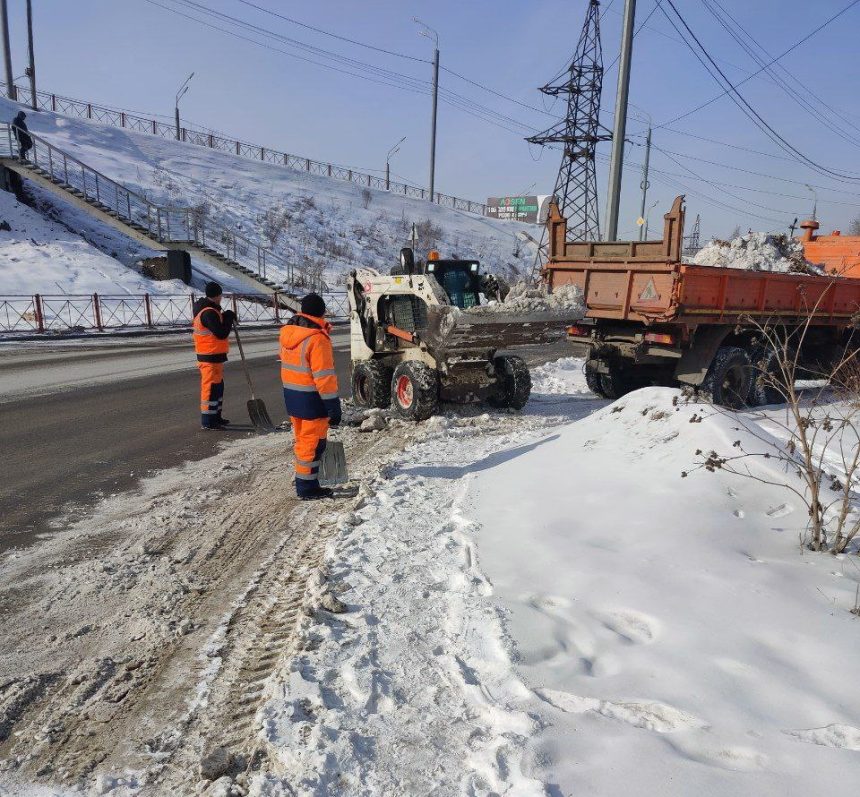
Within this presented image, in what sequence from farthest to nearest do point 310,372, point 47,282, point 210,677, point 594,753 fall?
point 47,282 → point 310,372 → point 210,677 → point 594,753

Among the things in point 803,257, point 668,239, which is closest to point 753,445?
point 668,239

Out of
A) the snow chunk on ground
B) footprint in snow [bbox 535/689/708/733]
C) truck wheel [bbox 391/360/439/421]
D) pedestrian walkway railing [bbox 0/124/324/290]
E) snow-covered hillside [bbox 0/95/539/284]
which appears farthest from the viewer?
snow-covered hillside [bbox 0/95/539/284]

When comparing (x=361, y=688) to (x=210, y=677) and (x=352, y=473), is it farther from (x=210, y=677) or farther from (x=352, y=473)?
(x=352, y=473)

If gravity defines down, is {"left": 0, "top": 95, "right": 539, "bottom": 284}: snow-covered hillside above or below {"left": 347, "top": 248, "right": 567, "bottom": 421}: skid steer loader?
above

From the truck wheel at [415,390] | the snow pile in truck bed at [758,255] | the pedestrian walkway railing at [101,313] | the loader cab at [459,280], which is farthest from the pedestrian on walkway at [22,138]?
the snow pile in truck bed at [758,255]

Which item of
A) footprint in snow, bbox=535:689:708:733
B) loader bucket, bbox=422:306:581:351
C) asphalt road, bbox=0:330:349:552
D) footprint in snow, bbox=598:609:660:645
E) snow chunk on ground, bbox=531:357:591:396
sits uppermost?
loader bucket, bbox=422:306:581:351

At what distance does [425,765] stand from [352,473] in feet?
13.8

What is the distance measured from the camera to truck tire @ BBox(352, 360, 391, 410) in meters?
9.30

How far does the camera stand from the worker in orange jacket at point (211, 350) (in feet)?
27.2

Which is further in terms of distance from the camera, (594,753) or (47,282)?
(47,282)

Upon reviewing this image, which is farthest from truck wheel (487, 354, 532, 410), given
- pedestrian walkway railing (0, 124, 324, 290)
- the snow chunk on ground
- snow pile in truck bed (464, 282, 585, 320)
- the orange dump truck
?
pedestrian walkway railing (0, 124, 324, 290)

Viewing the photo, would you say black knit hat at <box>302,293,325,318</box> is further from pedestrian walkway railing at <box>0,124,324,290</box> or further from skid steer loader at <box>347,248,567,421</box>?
pedestrian walkway railing at <box>0,124,324,290</box>

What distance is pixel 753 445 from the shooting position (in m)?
4.83

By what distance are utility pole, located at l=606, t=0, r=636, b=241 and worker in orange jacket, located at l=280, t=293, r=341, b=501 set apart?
8.46m
